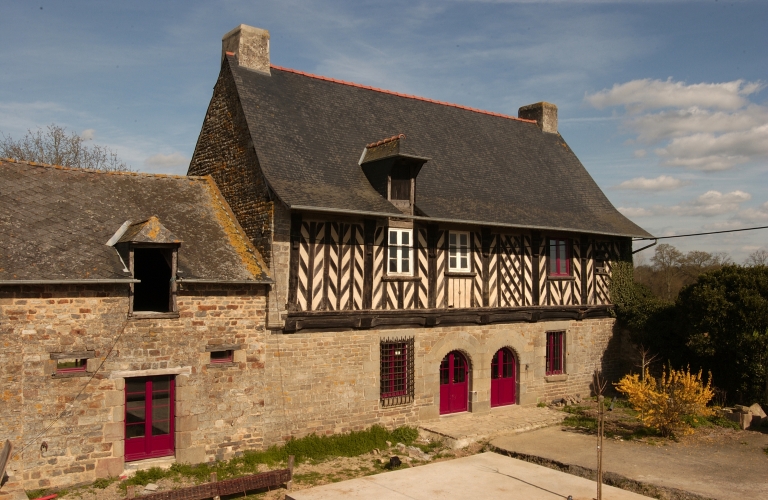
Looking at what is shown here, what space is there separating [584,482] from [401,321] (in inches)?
166

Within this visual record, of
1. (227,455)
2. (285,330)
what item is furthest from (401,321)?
(227,455)

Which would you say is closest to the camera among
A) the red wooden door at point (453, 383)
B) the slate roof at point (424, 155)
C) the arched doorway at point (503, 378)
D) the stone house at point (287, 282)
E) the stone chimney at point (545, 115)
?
the stone house at point (287, 282)

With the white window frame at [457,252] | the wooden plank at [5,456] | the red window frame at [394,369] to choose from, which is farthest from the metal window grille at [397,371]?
the wooden plank at [5,456]

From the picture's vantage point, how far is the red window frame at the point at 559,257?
14.7 metres

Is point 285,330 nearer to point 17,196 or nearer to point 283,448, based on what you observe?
point 283,448

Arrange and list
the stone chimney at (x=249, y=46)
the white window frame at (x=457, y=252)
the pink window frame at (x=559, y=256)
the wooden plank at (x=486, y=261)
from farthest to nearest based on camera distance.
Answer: the pink window frame at (x=559, y=256) < the wooden plank at (x=486, y=261) < the white window frame at (x=457, y=252) < the stone chimney at (x=249, y=46)

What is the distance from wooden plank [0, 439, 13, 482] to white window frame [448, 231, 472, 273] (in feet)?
25.8

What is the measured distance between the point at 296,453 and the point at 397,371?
8.57 ft

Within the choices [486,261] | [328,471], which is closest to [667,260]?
[486,261]

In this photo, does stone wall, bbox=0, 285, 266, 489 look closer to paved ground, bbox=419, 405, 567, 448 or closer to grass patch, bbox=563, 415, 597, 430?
paved ground, bbox=419, 405, 567, 448

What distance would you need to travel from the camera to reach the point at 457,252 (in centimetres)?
1310

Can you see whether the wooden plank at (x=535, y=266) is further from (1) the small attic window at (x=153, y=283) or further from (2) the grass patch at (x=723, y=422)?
(1) the small attic window at (x=153, y=283)

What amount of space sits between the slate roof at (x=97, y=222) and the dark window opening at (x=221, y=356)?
3.83 ft

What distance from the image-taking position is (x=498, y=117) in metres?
17.5
